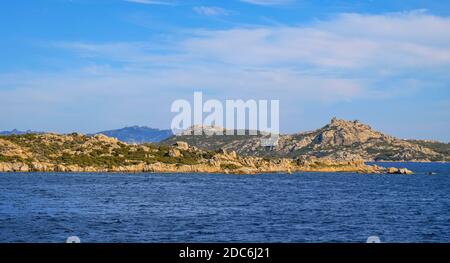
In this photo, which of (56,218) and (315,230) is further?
(56,218)

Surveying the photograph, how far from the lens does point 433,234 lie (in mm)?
60594

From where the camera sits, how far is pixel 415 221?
238ft

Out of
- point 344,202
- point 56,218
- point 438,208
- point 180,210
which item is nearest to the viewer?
point 56,218

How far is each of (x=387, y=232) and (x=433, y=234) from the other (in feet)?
15.8

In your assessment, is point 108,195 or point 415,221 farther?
point 108,195

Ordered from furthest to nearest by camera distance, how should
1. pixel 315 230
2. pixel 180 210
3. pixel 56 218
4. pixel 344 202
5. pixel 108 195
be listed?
pixel 108 195
pixel 344 202
pixel 180 210
pixel 56 218
pixel 315 230

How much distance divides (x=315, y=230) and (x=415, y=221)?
19.8 meters

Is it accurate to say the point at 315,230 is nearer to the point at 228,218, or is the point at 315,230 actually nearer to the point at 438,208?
the point at 228,218
